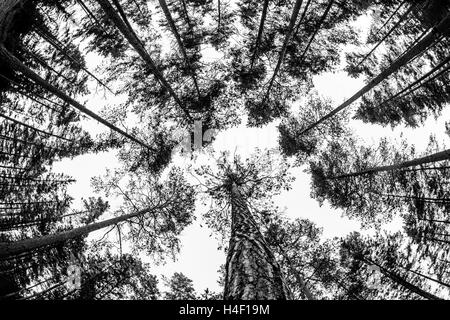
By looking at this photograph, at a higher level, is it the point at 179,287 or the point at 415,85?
the point at 415,85

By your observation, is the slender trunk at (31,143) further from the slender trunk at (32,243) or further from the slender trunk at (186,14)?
the slender trunk at (186,14)

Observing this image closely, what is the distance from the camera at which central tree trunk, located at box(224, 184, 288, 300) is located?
305 cm

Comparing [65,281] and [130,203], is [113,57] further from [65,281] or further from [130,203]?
[65,281]

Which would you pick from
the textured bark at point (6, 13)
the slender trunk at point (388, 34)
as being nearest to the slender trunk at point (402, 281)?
the slender trunk at point (388, 34)

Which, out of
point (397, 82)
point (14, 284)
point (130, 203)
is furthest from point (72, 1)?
point (397, 82)

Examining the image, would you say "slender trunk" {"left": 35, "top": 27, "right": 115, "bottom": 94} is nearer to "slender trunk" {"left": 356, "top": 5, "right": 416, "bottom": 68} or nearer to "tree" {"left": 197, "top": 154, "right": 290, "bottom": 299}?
"tree" {"left": 197, "top": 154, "right": 290, "bottom": 299}

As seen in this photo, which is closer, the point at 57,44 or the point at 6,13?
the point at 6,13

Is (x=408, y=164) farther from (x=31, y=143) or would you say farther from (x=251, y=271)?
(x=31, y=143)

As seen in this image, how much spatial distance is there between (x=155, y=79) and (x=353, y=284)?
8992 mm

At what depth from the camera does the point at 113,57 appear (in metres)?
8.32

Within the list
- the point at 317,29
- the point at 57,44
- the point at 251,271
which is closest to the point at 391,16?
the point at 317,29

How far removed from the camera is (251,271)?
11.5ft

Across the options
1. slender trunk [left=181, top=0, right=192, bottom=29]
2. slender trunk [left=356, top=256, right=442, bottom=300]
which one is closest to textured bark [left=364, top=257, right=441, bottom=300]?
slender trunk [left=356, top=256, right=442, bottom=300]

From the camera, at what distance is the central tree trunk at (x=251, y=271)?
120 inches
